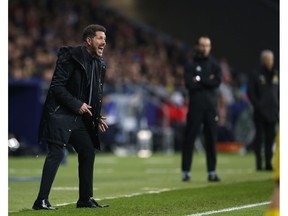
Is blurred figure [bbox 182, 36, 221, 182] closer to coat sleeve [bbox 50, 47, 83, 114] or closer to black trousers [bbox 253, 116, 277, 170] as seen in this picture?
black trousers [bbox 253, 116, 277, 170]

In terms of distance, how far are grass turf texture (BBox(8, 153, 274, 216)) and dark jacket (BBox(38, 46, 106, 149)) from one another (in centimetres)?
90

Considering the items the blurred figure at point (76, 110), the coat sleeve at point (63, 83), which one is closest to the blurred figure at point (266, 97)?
the blurred figure at point (76, 110)

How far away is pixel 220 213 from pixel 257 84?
991 cm

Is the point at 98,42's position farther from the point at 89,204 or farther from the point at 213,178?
the point at 213,178

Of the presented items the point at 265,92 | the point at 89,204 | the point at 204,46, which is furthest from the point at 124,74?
the point at 89,204

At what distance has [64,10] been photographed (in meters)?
37.2

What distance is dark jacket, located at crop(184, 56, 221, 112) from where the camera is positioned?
1688cm

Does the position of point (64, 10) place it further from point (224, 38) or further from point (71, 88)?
point (71, 88)

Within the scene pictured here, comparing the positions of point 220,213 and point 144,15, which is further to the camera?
point 144,15

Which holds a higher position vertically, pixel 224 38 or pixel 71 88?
pixel 224 38

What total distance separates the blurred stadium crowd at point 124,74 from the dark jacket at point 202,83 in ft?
42.1

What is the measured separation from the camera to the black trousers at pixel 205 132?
55.8ft

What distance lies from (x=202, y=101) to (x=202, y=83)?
325 millimetres
